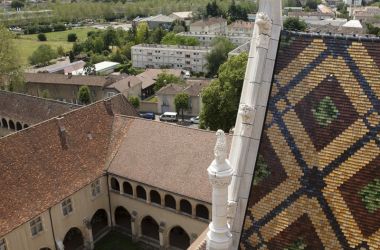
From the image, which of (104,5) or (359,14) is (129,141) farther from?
(104,5)

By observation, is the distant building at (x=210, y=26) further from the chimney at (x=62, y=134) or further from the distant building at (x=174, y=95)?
the chimney at (x=62, y=134)

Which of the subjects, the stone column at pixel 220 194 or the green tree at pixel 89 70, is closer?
the stone column at pixel 220 194

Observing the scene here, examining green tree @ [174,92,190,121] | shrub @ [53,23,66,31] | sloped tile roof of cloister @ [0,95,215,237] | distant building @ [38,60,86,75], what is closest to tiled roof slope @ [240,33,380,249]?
sloped tile roof of cloister @ [0,95,215,237]

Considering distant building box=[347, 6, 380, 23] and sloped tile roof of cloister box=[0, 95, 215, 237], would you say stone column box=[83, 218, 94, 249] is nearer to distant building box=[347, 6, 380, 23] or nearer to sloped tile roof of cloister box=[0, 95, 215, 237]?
sloped tile roof of cloister box=[0, 95, 215, 237]

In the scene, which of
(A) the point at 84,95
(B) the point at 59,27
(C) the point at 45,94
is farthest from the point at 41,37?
(A) the point at 84,95

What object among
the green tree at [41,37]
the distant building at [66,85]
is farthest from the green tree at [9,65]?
the green tree at [41,37]
